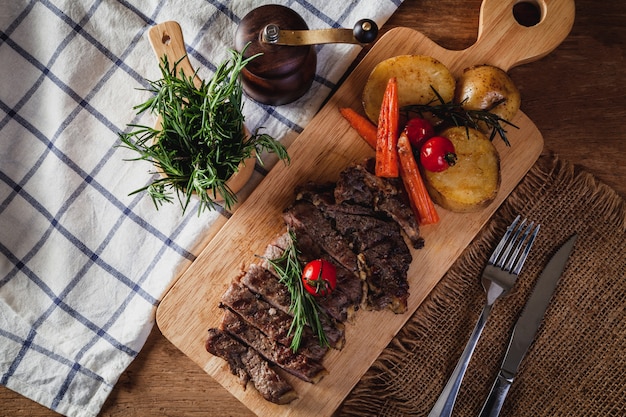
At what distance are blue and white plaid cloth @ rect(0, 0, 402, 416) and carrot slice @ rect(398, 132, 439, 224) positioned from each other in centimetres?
64

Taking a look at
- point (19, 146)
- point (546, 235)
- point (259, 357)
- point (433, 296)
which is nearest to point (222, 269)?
point (259, 357)

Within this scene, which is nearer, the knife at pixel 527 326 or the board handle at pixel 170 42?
the board handle at pixel 170 42

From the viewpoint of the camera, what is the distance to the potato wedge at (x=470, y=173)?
116 inches

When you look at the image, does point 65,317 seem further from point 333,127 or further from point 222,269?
point 333,127

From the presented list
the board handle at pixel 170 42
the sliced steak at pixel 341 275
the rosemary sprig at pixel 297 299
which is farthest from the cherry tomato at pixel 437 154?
the board handle at pixel 170 42

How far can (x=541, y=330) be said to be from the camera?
3.29 meters

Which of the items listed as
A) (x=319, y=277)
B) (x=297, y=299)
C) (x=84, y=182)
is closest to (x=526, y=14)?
(x=319, y=277)

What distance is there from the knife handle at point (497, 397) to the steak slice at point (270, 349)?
3.27 ft

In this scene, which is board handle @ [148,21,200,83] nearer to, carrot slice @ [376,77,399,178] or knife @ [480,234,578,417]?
carrot slice @ [376,77,399,178]

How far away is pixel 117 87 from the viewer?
340cm

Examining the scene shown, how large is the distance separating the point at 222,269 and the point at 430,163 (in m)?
1.34

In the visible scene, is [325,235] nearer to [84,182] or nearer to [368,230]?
[368,230]

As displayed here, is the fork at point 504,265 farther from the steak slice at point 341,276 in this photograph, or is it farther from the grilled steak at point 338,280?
the steak slice at point 341,276

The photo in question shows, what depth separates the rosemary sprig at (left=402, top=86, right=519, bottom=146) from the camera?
297 cm
